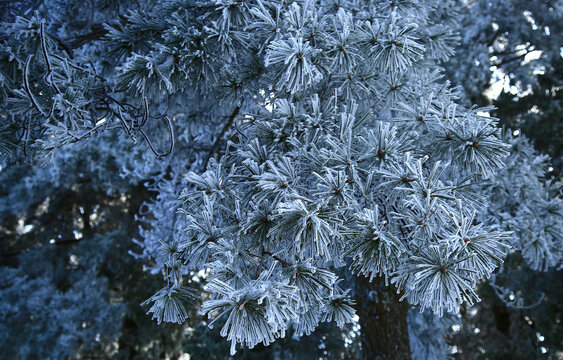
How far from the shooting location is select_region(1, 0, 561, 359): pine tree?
1.91 metres

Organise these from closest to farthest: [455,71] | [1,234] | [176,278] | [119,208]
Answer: [176,278]
[455,71]
[119,208]
[1,234]

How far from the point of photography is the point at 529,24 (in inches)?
236

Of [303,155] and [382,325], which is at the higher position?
[303,155]

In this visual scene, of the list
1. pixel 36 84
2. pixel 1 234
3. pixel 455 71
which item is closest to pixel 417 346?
pixel 455 71

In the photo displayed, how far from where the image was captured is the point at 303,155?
2.32 m

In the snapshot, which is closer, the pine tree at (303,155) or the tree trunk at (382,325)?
the pine tree at (303,155)

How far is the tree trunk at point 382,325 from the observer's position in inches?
129

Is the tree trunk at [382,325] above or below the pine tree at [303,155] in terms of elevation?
below

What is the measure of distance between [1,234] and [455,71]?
999 cm

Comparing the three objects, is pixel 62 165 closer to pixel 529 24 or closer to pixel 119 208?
pixel 119 208

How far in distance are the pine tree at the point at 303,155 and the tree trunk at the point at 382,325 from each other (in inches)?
0.4

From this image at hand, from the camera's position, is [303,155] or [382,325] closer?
[303,155]

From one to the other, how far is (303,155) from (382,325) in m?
1.65

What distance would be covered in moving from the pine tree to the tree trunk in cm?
1
